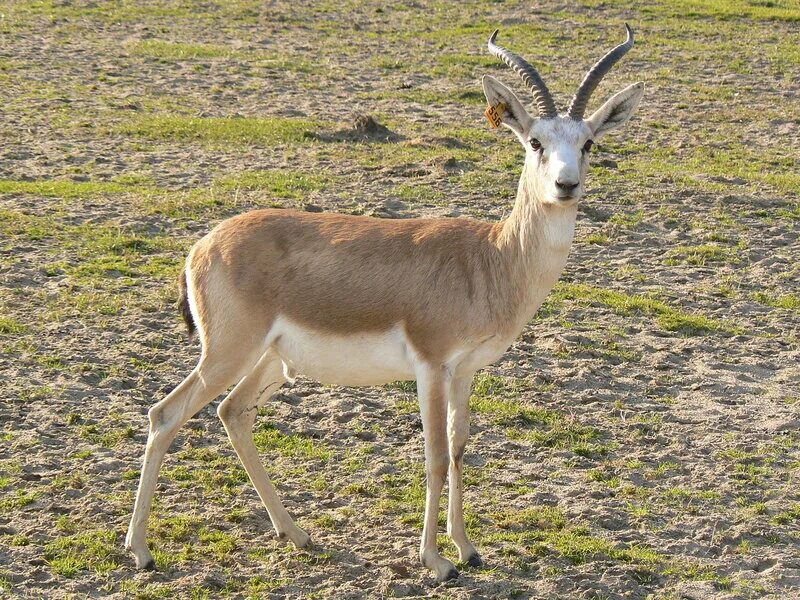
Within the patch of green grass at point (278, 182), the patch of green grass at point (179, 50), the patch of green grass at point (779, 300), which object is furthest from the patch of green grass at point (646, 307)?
the patch of green grass at point (179, 50)

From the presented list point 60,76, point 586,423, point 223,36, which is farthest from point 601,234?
point 223,36

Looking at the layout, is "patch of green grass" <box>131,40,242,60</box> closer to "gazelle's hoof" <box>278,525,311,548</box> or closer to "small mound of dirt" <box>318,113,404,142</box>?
"small mound of dirt" <box>318,113,404,142</box>

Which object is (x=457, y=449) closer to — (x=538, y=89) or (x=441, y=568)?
(x=441, y=568)

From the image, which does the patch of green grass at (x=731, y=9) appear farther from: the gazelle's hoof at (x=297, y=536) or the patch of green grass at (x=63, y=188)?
the gazelle's hoof at (x=297, y=536)

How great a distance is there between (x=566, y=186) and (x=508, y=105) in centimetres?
92

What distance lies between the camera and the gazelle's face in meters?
6.60

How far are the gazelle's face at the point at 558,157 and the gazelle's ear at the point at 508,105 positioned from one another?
8 cm

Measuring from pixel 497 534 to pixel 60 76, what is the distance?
42.3ft

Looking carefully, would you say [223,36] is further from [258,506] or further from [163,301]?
[258,506]

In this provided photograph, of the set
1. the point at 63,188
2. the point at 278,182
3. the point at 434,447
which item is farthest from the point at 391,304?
the point at 63,188

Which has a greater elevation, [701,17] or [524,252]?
[701,17]

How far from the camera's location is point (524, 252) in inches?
277

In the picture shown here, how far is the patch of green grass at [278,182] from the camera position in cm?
1315

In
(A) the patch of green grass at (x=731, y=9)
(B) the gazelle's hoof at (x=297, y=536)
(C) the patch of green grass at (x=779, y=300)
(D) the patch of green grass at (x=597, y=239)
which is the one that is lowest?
(B) the gazelle's hoof at (x=297, y=536)
